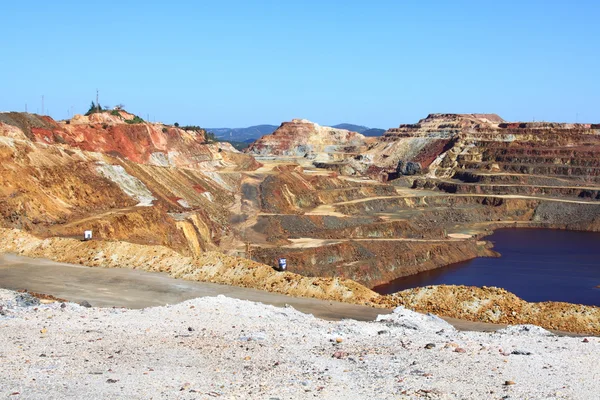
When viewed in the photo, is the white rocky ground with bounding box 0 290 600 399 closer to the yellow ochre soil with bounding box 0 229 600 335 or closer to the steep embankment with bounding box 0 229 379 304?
the yellow ochre soil with bounding box 0 229 600 335

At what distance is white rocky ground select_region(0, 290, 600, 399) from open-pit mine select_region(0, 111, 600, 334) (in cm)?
779

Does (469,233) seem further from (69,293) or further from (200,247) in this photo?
(69,293)

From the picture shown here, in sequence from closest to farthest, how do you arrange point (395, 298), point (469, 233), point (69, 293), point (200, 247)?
point (69, 293)
point (395, 298)
point (200, 247)
point (469, 233)

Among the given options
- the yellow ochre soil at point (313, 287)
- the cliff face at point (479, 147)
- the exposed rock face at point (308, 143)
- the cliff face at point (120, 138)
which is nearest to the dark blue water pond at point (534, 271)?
the yellow ochre soil at point (313, 287)

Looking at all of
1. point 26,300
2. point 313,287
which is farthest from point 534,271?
point 26,300

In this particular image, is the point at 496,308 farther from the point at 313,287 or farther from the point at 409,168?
the point at 409,168

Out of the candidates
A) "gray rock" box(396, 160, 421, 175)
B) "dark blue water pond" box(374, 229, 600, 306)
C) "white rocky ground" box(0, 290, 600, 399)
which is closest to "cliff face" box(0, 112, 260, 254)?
"dark blue water pond" box(374, 229, 600, 306)

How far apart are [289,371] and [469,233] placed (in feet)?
234

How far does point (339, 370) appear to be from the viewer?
17391 millimetres

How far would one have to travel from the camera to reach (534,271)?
214 feet

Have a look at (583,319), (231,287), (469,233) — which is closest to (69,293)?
(231,287)

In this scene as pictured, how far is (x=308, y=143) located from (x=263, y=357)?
508ft

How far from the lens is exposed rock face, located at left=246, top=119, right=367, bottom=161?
167000mm

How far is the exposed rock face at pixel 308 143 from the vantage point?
167000 millimetres
